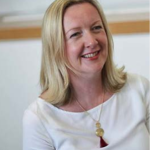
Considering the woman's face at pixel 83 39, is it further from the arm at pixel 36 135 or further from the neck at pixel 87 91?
the arm at pixel 36 135

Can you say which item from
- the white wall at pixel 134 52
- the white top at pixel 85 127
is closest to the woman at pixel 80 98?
the white top at pixel 85 127

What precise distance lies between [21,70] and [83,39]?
35.9 inches

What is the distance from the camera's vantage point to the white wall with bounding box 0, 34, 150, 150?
1.85 meters

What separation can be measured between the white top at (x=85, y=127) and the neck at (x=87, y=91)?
0.05 m

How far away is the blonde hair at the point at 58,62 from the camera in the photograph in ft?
3.82

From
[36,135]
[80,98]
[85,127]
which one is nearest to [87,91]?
[80,98]

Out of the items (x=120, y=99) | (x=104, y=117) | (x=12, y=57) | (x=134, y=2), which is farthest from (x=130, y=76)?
(x=12, y=57)

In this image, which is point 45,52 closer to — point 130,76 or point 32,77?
point 130,76

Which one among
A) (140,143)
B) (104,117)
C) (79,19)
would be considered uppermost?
(79,19)

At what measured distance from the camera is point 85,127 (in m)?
1.19

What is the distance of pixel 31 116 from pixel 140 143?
47 centimetres

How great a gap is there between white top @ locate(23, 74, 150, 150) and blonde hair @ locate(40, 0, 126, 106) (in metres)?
0.07

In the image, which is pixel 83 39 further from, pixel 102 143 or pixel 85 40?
A: pixel 102 143

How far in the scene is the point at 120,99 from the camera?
1.28 m
